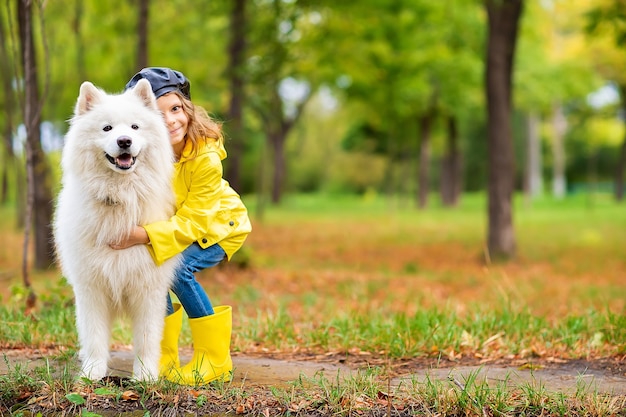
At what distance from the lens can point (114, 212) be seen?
3316mm

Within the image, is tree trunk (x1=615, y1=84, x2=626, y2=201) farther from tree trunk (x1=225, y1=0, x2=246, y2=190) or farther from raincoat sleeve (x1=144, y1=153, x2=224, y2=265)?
raincoat sleeve (x1=144, y1=153, x2=224, y2=265)

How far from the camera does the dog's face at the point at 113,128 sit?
10.4ft

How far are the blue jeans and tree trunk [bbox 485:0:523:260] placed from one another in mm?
8997

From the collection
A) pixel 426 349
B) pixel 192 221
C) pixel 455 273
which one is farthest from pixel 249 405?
pixel 455 273

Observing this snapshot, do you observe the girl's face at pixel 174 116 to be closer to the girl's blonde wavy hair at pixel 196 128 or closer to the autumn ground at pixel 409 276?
the girl's blonde wavy hair at pixel 196 128

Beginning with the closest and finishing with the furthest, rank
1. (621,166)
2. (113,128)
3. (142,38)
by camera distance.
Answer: (113,128) → (142,38) → (621,166)

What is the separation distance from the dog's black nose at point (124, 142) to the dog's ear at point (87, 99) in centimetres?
33

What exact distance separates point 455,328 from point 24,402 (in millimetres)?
2880

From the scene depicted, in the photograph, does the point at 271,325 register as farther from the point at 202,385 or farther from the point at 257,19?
the point at 257,19

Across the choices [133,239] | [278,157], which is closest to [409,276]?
[133,239]

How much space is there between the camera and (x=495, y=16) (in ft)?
37.8

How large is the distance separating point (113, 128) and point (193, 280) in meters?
0.98

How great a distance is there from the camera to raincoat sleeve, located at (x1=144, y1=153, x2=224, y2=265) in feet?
11.1

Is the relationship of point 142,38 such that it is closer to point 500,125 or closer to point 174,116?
point 174,116
